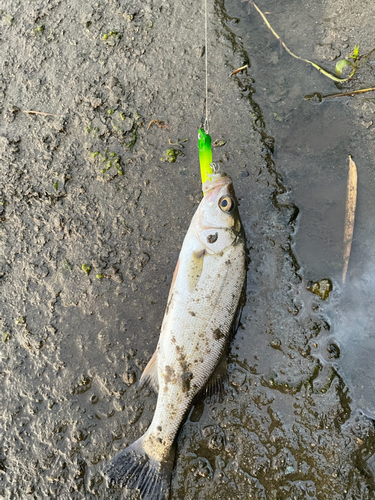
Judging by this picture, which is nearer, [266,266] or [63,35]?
[266,266]

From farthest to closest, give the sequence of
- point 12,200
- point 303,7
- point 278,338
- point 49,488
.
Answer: point 303,7
point 12,200
point 278,338
point 49,488

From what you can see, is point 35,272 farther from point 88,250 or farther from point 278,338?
point 278,338

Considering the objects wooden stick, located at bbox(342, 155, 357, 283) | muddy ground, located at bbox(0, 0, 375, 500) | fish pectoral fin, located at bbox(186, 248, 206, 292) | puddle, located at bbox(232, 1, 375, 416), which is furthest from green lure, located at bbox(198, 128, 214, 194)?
wooden stick, located at bbox(342, 155, 357, 283)

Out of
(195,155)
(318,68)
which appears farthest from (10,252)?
(318,68)

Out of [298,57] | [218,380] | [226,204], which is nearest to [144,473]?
[218,380]

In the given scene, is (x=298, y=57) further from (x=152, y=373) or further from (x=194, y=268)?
(x=152, y=373)

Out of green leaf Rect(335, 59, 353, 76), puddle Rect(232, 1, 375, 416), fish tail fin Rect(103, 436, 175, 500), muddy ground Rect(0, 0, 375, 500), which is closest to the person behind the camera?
fish tail fin Rect(103, 436, 175, 500)

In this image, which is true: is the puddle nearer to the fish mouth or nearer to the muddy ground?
the muddy ground
